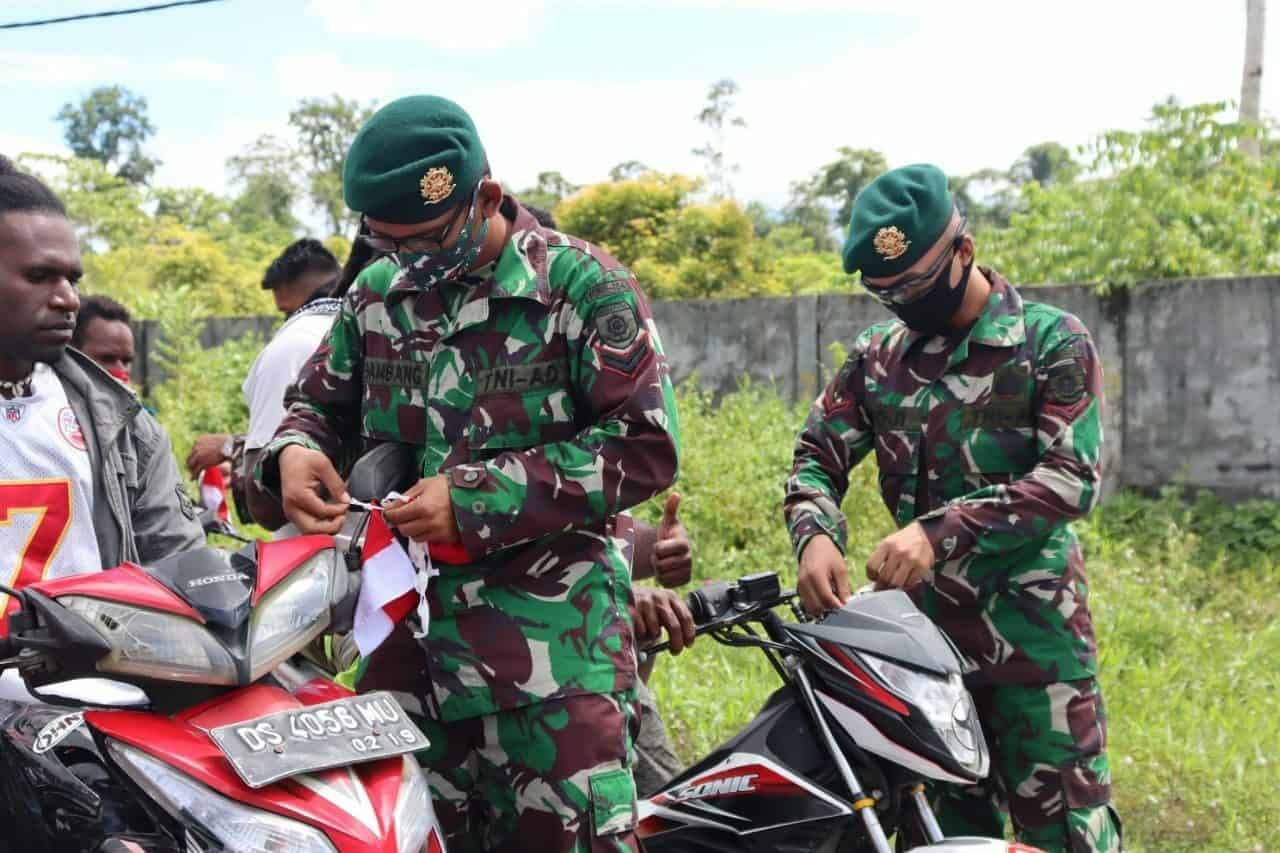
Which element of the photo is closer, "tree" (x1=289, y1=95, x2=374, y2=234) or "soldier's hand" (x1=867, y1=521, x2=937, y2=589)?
Result: "soldier's hand" (x1=867, y1=521, x2=937, y2=589)

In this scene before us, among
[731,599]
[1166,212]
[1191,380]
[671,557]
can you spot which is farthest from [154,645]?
[1166,212]

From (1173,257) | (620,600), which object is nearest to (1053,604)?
(620,600)

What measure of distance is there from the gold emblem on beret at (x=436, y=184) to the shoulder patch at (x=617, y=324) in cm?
33

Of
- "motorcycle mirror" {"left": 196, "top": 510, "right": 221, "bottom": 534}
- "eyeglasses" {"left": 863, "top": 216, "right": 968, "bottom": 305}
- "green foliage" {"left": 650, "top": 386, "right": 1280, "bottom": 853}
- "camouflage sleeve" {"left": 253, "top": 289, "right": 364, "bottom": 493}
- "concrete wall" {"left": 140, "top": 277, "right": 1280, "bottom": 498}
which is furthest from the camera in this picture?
"concrete wall" {"left": 140, "top": 277, "right": 1280, "bottom": 498}

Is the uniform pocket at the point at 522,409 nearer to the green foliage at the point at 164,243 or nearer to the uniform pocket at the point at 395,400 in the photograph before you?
the uniform pocket at the point at 395,400

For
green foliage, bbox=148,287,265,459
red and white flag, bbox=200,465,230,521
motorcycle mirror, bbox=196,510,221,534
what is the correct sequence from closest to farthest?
motorcycle mirror, bbox=196,510,221,534 < red and white flag, bbox=200,465,230,521 < green foliage, bbox=148,287,265,459

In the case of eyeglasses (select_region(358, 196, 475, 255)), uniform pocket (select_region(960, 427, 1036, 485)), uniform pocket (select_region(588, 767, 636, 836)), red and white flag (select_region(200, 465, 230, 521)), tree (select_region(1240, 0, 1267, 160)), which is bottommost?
red and white flag (select_region(200, 465, 230, 521))

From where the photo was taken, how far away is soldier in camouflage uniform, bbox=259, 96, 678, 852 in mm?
2232

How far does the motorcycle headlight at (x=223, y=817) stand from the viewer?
65.8 inches

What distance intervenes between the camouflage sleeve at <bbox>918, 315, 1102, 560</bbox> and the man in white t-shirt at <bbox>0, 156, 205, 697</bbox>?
153cm

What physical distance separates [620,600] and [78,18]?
967cm

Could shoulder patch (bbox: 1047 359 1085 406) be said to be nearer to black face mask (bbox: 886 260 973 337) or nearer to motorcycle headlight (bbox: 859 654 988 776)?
black face mask (bbox: 886 260 973 337)

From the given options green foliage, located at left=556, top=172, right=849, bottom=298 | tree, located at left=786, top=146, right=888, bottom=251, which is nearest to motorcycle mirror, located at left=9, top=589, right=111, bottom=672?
green foliage, located at left=556, top=172, right=849, bottom=298

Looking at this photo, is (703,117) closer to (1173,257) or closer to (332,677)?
(1173,257)
